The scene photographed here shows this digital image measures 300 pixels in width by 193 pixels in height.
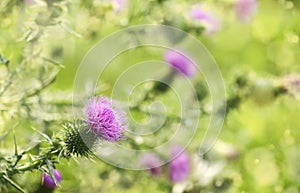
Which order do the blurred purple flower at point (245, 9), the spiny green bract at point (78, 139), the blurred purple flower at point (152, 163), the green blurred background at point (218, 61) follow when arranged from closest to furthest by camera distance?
the spiny green bract at point (78, 139) → the green blurred background at point (218, 61) → the blurred purple flower at point (152, 163) → the blurred purple flower at point (245, 9)

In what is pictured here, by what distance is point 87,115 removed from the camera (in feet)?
2.98

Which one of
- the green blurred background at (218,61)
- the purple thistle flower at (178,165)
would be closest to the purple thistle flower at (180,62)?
the green blurred background at (218,61)

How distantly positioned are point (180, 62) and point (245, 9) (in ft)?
2.20

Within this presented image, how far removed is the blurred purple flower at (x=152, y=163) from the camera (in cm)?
145

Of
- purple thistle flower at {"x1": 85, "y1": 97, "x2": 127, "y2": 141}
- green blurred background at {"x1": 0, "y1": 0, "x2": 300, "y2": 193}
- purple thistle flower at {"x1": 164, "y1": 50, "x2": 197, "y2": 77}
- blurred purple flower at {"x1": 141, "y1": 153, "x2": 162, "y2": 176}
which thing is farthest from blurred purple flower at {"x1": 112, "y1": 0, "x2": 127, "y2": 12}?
purple thistle flower at {"x1": 85, "y1": 97, "x2": 127, "y2": 141}

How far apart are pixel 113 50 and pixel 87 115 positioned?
52 cm

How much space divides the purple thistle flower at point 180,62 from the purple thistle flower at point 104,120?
23.5 inches

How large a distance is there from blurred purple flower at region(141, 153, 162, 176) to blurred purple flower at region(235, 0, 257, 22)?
2.65ft

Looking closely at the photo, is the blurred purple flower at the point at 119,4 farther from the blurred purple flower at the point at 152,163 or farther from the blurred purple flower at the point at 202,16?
the blurred purple flower at the point at 152,163

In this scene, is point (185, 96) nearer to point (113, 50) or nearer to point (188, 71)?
point (188, 71)

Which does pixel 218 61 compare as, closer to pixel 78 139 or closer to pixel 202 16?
pixel 202 16

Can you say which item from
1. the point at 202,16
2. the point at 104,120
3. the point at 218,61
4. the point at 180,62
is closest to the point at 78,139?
the point at 104,120

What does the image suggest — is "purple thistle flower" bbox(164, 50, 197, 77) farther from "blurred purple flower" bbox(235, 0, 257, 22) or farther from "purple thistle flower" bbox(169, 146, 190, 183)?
"blurred purple flower" bbox(235, 0, 257, 22)

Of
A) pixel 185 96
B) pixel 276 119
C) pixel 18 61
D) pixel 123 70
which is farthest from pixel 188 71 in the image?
pixel 276 119
